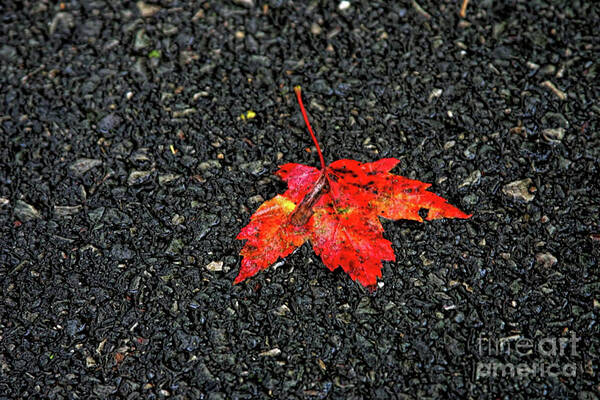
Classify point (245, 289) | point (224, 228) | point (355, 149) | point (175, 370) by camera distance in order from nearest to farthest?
point (175, 370) < point (245, 289) < point (224, 228) < point (355, 149)

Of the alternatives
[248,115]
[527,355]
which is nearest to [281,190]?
[248,115]

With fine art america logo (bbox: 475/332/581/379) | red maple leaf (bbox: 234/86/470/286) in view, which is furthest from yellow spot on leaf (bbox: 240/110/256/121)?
fine art america logo (bbox: 475/332/581/379)

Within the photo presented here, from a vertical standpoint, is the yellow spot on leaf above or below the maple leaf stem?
below

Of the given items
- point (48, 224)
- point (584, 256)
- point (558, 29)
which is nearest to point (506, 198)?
point (584, 256)

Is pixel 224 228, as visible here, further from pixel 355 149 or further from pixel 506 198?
pixel 506 198

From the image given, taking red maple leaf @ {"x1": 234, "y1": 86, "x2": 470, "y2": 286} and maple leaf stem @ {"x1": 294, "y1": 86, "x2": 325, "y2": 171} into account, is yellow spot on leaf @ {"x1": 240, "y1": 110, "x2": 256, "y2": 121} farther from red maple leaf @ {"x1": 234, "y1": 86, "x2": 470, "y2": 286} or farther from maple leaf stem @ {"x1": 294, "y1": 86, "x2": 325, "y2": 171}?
red maple leaf @ {"x1": 234, "y1": 86, "x2": 470, "y2": 286}

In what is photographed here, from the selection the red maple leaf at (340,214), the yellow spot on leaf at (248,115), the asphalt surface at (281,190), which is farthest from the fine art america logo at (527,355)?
the yellow spot on leaf at (248,115)
